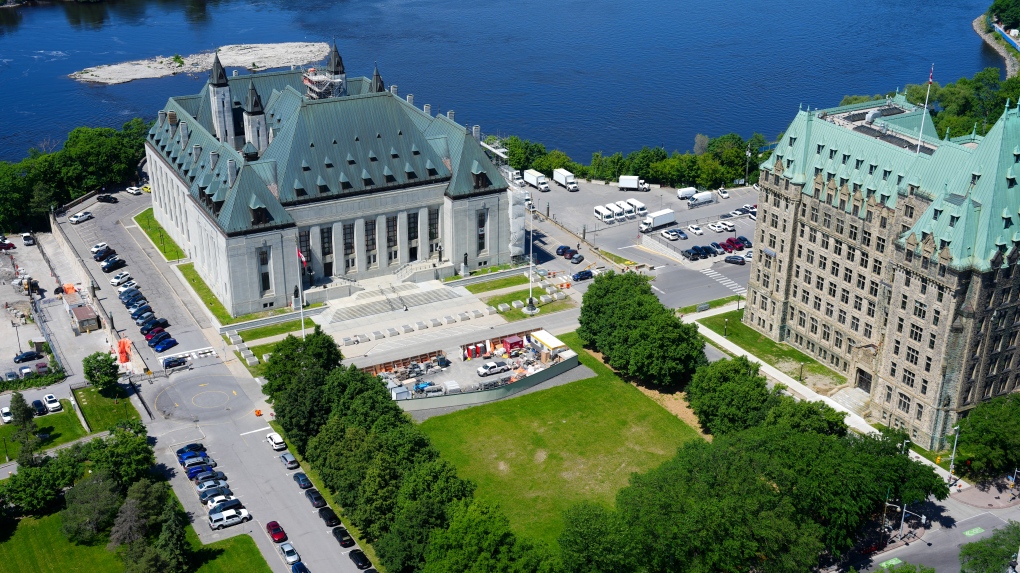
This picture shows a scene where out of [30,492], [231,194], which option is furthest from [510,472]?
[231,194]

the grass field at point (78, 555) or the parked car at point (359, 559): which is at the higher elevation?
the parked car at point (359, 559)

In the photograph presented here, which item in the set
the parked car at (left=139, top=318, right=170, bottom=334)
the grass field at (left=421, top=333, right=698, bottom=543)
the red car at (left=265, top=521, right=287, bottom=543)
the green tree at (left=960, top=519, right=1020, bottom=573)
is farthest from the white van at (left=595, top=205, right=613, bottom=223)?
the green tree at (left=960, top=519, right=1020, bottom=573)

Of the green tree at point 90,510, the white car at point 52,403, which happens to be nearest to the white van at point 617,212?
the white car at point 52,403

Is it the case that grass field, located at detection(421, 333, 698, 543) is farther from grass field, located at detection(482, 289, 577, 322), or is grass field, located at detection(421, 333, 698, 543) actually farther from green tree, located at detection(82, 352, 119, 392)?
green tree, located at detection(82, 352, 119, 392)

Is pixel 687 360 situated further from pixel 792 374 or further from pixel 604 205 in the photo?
pixel 604 205

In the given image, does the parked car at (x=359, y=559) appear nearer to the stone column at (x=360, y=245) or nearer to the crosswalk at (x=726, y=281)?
the stone column at (x=360, y=245)

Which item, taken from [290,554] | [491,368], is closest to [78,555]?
[290,554]
